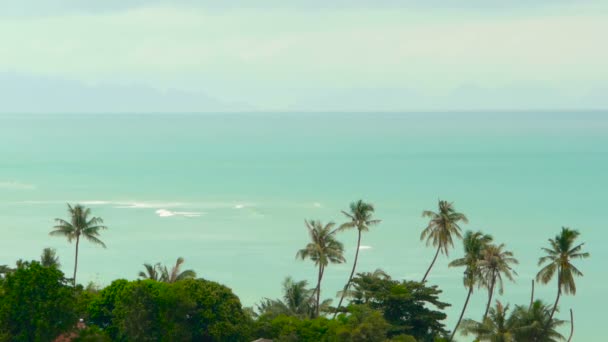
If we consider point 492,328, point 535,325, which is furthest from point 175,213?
point 535,325

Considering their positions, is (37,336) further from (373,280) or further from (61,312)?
(373,280)

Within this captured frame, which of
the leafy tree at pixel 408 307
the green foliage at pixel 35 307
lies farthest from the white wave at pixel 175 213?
the green foliage at pixel 35 307

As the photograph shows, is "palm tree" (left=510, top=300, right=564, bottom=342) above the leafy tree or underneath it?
underneath

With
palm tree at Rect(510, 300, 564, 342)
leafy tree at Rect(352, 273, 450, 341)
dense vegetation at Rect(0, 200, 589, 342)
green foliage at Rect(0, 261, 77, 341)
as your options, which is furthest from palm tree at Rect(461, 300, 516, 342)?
green foliage at Rect(0, 261, 77, 341)

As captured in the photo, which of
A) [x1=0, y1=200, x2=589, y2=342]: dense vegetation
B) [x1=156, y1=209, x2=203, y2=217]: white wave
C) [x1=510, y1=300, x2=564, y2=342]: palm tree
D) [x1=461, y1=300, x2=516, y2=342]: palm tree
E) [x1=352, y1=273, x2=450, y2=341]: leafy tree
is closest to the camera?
[x1=0, y1=200, x2=589, y2=342]: dense vegetation

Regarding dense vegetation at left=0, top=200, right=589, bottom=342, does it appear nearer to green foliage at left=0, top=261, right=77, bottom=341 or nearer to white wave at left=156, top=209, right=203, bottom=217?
green foliage at left=0, top=261, right=77, bottom=341

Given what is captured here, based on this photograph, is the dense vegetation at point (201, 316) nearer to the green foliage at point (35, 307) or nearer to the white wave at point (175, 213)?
the green foliage at point (35, 307)

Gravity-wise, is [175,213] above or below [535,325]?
above

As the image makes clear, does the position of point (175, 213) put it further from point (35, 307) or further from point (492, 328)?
point (35, 307)
